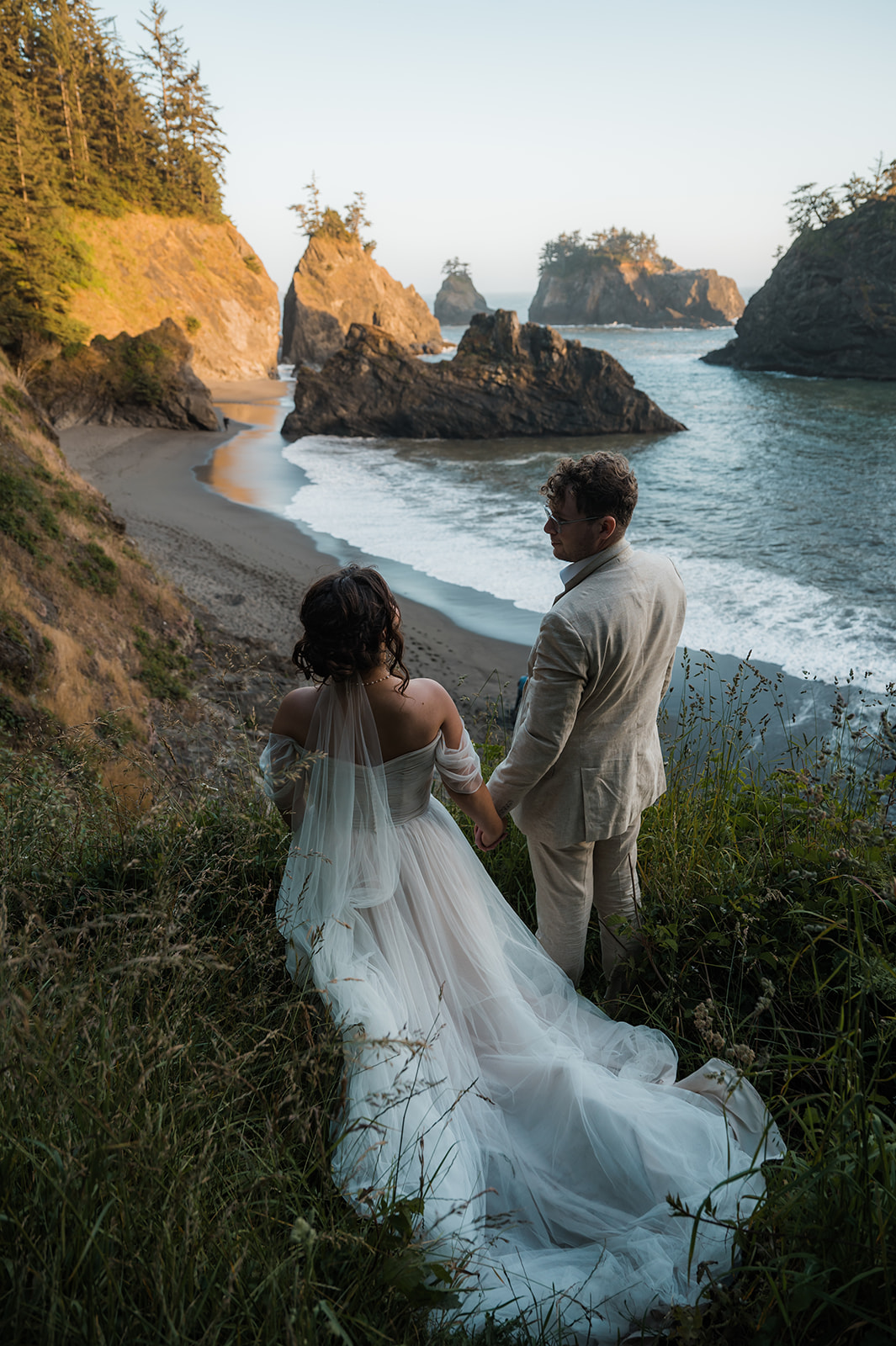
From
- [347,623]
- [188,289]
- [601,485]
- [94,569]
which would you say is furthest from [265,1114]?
[188,289]

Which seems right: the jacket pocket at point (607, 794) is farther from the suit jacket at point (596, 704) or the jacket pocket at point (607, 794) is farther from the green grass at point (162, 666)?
the green grass at point (162, 666)

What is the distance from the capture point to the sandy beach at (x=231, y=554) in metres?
8.90

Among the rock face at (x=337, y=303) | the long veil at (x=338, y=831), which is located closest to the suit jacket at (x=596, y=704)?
the long veil at (x=338, y=831)

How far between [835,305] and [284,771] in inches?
2074

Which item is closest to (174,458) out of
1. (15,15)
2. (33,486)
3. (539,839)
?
(33,486)

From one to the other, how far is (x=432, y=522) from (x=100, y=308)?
26227 mm

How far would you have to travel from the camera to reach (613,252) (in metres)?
101

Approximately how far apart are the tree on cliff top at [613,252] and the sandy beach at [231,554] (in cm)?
9645

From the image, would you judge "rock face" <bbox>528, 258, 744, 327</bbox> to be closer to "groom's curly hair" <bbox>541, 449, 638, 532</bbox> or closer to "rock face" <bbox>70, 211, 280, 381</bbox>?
"rock face" <bbox>70, 211, 280, 381</bbox>

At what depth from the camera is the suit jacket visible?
7.62ft

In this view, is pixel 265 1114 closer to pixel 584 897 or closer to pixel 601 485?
pixel 584 897

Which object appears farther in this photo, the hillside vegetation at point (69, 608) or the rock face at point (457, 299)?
the rock face at point (457, 299)

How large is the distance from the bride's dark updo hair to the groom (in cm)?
53

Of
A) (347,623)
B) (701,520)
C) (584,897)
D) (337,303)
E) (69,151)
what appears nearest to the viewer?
(347,623)
